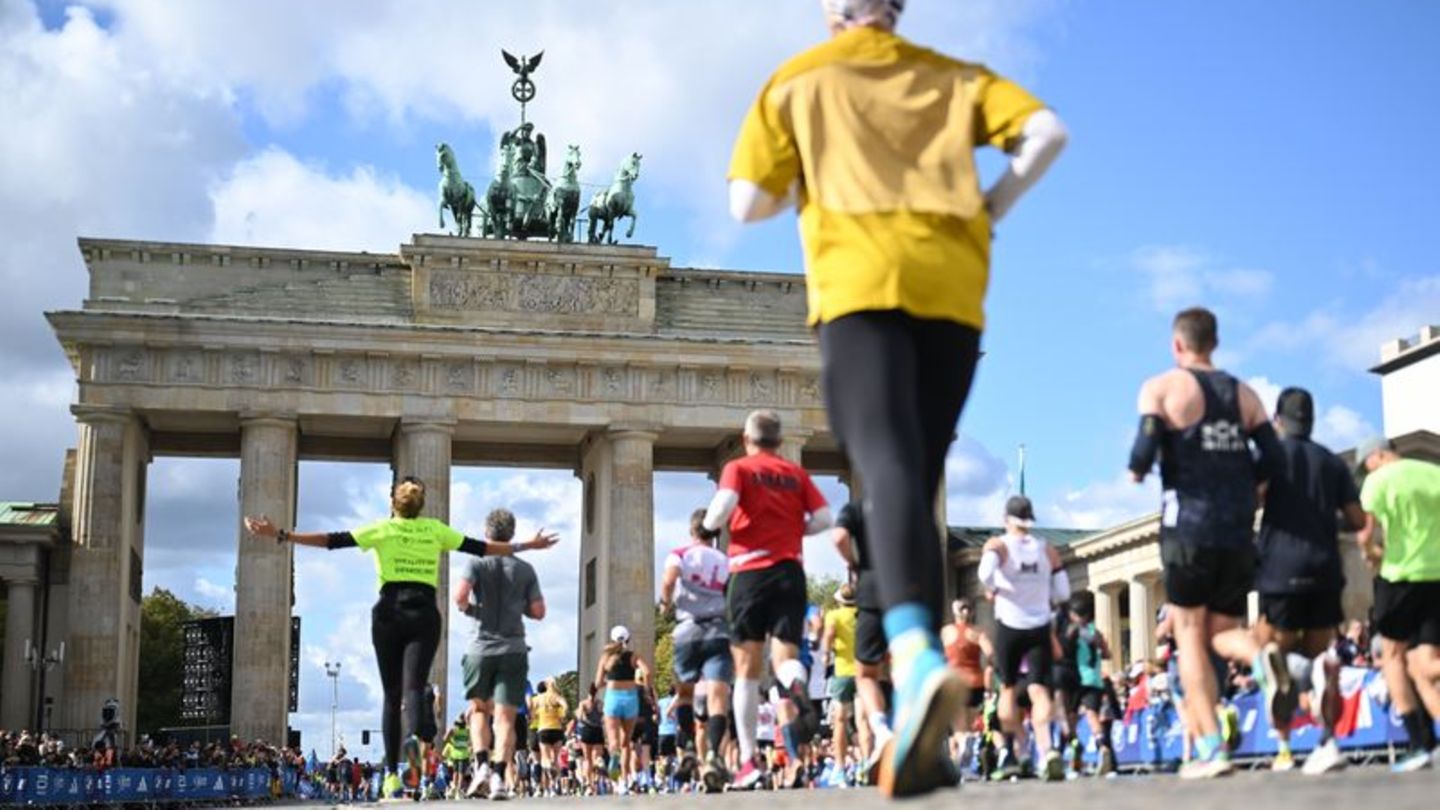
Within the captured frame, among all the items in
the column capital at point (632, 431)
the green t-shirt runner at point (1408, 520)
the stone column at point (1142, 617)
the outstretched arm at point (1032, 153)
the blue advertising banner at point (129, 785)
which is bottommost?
the blue advertising banner at point (129, 785)

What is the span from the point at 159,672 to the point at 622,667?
77342 mm

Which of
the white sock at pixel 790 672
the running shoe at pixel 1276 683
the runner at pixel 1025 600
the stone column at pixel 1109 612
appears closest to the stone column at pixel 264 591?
the stone column at pixel 1109 612

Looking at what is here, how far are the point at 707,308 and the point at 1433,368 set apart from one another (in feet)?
114

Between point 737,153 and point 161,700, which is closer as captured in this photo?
point 737,153

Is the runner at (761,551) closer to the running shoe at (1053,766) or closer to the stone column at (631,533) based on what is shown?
the running shoe at (1053,766)

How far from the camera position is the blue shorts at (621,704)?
23484 millimetres

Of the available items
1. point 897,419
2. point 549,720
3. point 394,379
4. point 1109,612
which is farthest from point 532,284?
point 897,419

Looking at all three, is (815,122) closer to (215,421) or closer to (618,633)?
(618,633)

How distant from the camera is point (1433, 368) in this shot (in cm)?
8331

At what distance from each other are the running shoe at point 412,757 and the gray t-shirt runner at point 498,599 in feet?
3.28

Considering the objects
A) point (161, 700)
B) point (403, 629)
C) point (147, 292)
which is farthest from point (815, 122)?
point (161, 700)

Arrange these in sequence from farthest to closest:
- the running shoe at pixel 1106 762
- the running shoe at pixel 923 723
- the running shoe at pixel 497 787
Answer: the running shoe at pixel 1106 762
the running shoe at pixel 497 787
the running shoe at pixel 923 723

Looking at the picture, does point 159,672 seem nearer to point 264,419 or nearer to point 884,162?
point 264,419

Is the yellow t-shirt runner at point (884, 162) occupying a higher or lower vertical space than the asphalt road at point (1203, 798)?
higher
